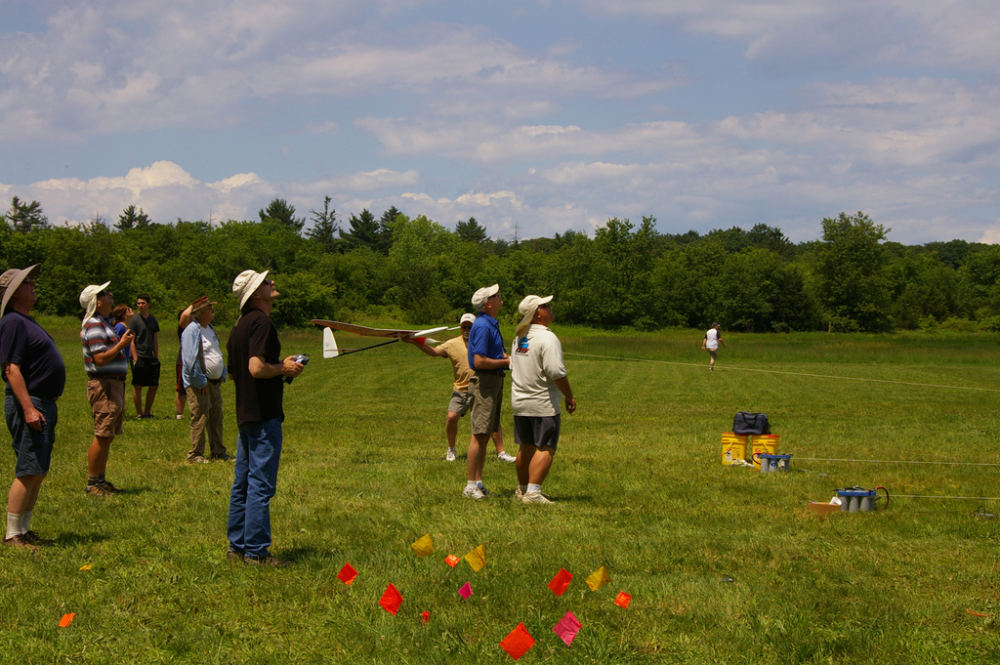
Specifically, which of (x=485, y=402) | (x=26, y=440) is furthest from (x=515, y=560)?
(x=26, y=440)

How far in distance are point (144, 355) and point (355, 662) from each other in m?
11.3

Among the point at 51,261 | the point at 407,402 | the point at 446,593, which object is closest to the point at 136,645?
the point at 446,593

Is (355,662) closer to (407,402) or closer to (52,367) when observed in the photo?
(52,367)

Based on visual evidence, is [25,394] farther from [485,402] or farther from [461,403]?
[461,403]

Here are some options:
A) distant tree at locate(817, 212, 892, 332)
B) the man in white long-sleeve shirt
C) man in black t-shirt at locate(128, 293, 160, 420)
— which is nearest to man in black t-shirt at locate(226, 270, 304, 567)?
the man in white long-sleeve shirt

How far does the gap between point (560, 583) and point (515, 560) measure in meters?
0.90

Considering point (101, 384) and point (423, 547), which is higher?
point (101, 384)

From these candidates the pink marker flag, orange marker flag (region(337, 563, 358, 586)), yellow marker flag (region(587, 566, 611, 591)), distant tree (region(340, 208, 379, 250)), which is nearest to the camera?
the pink marker flag

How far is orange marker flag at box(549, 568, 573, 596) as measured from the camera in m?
4.90

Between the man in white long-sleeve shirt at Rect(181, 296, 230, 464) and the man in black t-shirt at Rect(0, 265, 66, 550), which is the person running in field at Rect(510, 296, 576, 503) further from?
the man in white long-sleeve shirt at Rect(181, 296, 230, 464)

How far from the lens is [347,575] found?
5.20m

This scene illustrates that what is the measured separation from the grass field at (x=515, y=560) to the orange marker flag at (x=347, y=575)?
91mm

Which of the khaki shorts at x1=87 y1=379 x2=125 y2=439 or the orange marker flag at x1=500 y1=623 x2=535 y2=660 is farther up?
the khaki shorts at x1=87 y1=379 x2=125 y2=439

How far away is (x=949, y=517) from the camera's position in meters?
7.42
